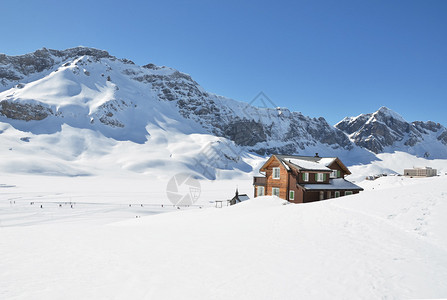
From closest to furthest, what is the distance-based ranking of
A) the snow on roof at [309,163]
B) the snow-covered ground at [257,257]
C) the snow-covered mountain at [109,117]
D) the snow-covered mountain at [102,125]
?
1. the snow-covered ground at [257,257]
2. the snow on roof at [309,163]
3. the snow-covered mountain at [102,125]
4. the snow-covered mountain at [109,117]

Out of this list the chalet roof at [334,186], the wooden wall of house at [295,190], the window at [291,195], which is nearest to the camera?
the wooden wall of house at [295,190]

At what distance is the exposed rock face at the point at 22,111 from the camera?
128750mm

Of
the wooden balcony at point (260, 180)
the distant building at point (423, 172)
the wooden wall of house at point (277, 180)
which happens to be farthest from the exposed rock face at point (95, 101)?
the wooden wall of house at point (277, 180)

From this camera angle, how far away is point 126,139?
13700 cm

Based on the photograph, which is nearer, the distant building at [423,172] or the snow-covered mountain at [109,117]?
the distant building at [423,172]

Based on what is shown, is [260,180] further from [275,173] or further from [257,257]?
[257,257]

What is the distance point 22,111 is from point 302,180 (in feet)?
506

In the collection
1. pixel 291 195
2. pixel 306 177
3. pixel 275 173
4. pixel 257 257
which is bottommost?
pixel 257 257

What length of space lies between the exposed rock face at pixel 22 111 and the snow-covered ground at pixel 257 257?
14969 cm

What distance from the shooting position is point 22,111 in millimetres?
129875

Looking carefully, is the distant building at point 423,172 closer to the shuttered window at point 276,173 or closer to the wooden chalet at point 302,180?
the wooden chalet at point 302,180

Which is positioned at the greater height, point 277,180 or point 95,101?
point 95,101

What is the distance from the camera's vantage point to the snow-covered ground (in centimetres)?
634

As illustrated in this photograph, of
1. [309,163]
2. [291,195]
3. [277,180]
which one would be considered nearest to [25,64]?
[277,180]
